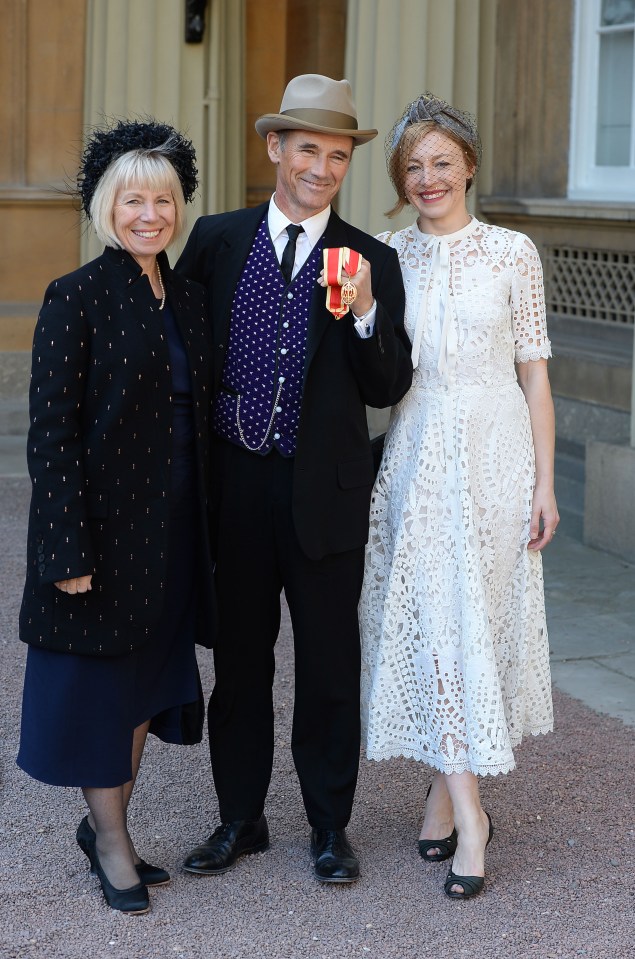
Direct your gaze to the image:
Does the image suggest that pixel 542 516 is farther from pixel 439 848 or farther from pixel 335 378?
pixel 439 848

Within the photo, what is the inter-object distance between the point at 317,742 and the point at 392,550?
21.5 inches

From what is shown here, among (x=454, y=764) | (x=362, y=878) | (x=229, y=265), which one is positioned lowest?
(x=362, y=878)

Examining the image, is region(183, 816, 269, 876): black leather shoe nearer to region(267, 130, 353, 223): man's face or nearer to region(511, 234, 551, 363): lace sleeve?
region(511, 234, 551, 363): lace sleeve

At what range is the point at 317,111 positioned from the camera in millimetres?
3229

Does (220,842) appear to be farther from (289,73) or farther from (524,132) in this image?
(289,73)

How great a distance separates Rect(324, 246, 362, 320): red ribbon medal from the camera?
2961 millimetres

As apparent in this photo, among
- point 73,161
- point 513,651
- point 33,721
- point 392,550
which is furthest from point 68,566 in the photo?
point 73,161

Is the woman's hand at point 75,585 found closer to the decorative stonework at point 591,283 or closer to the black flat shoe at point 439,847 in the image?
the black flat shoe at point 439,847

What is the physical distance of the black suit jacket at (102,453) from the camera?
9.91 ft

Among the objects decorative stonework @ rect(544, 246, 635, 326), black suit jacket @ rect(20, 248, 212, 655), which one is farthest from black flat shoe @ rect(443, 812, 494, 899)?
decorative stonework @ rect(544, 246, 635, 326)

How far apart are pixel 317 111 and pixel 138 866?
6.38ft

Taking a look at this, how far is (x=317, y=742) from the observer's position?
3.52 m

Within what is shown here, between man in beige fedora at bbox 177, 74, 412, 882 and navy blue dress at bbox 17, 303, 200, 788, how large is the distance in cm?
14

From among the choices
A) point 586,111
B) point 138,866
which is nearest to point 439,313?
point 138,866
